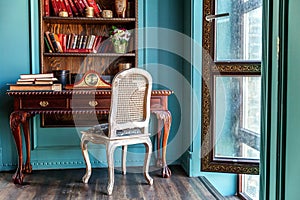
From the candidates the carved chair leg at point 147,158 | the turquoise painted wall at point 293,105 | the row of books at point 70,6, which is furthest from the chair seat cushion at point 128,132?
the turquoise painted wall at point 293,105

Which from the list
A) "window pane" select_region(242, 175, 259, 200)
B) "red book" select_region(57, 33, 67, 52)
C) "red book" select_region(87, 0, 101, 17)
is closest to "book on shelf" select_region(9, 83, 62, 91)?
"red book" select_region(57, 33, 67, 52)

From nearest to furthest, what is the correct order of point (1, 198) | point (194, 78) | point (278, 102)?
point (278, 102)
point (1, 198)
point (194, 78)

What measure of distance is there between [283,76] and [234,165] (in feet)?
5.77

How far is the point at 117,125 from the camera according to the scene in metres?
2.67

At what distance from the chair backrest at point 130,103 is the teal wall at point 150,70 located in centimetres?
54

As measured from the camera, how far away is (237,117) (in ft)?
9.52

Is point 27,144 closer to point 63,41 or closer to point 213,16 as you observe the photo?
point 63,41

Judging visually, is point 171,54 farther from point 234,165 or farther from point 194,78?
point 234,165

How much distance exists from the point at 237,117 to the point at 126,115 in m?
0.94

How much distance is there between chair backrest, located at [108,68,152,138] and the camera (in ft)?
8.55

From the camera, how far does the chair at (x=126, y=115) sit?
2.62 metres

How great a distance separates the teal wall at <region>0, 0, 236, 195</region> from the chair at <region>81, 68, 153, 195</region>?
1.78 ft

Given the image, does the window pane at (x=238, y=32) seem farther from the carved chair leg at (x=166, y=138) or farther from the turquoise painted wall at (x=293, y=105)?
the turquoise painted wall at (x=293, y=105)

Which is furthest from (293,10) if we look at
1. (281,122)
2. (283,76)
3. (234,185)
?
(234,185)
